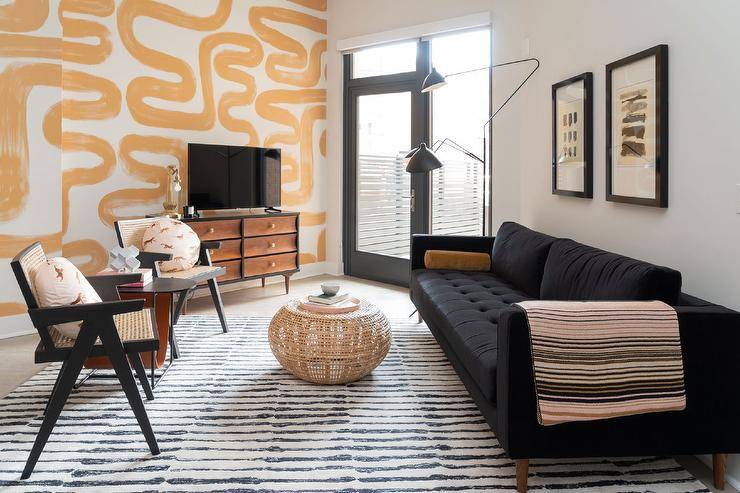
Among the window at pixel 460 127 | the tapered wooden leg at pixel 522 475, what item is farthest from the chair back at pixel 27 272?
the window at pixel 460 127

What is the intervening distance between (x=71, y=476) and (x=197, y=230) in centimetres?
287

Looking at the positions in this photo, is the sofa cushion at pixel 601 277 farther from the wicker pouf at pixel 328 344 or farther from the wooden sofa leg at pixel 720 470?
the wicker pouf at pixel 328 344

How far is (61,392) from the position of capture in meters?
2.20

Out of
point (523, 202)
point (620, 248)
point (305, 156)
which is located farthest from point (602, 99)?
point (305, 156)

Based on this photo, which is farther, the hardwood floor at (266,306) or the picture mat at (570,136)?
the picture mat at (570,136)

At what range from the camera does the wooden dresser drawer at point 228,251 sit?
4977 mm

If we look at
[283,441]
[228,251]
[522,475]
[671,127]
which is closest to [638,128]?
[671,127]

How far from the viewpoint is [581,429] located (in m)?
1.98

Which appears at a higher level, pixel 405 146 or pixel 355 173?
pixel 405 146

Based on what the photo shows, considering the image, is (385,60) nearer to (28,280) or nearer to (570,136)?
(570,136)

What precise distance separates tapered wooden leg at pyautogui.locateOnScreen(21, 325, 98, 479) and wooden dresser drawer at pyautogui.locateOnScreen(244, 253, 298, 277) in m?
2.97

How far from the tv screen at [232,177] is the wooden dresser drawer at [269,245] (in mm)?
349

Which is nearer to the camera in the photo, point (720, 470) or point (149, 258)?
point (720, 470)

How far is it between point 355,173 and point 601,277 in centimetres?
410
